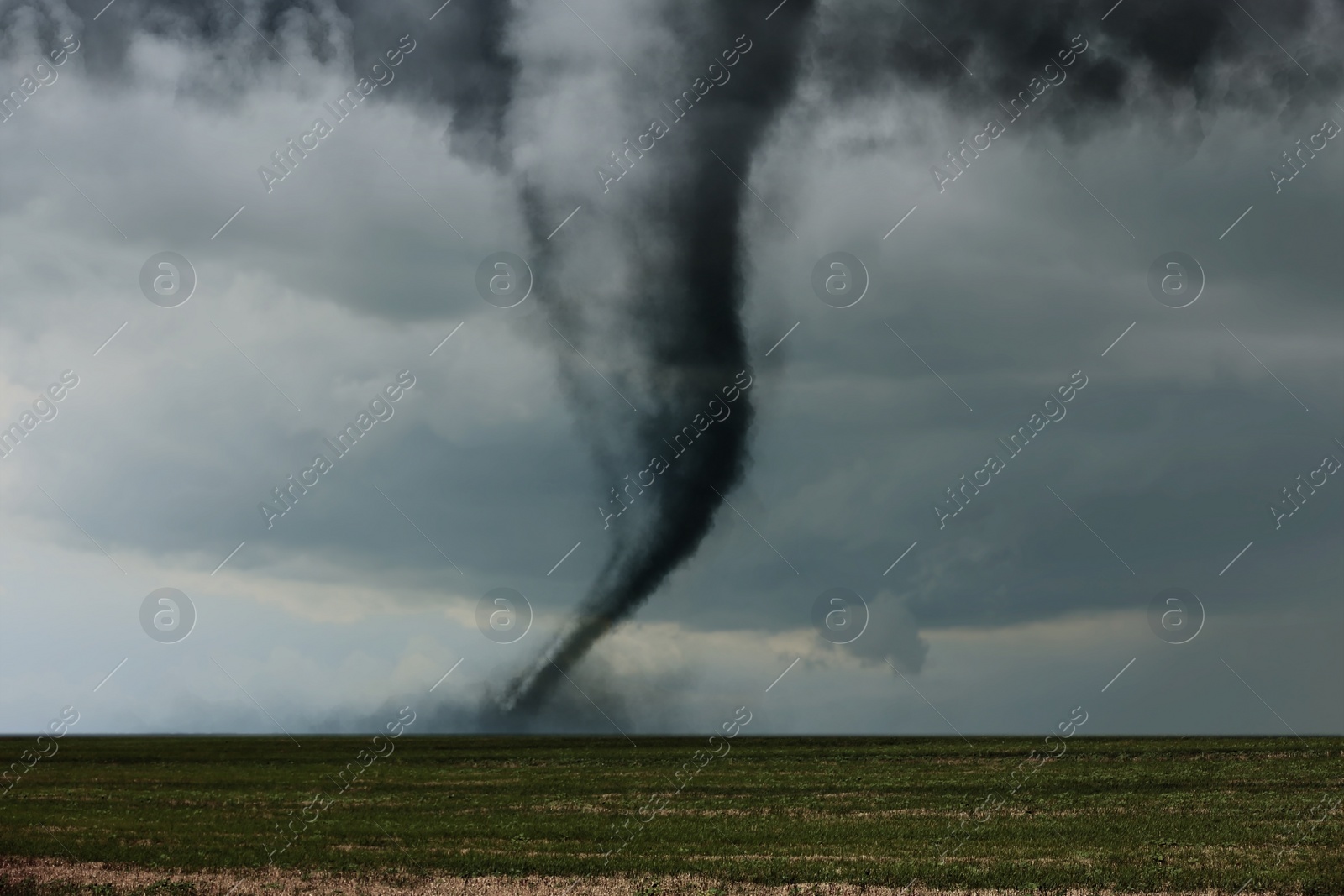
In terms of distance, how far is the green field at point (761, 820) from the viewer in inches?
1067

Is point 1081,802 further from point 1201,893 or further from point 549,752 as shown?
point 549,752

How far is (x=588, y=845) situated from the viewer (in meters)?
Result: 31.4

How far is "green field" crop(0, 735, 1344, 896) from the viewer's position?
27109mm

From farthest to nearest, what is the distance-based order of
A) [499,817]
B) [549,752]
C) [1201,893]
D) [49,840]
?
[549,752], [499,817], [49,840], [1201,893]

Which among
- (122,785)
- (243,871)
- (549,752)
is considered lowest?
(549,752)

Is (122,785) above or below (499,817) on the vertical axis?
below

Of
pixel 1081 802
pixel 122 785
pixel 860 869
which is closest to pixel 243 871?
pixel 860 869

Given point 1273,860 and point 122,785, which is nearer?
point 1273,860

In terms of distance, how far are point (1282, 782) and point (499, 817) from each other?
38.5m

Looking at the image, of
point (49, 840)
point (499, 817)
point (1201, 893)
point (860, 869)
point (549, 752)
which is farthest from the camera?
point (549, 752)

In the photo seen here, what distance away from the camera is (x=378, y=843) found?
107 feet

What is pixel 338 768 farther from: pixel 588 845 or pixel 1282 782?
pixel 1282 782

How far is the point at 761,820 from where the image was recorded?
3672cm

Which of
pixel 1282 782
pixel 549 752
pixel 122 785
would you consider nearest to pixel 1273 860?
pixel 1282 782
